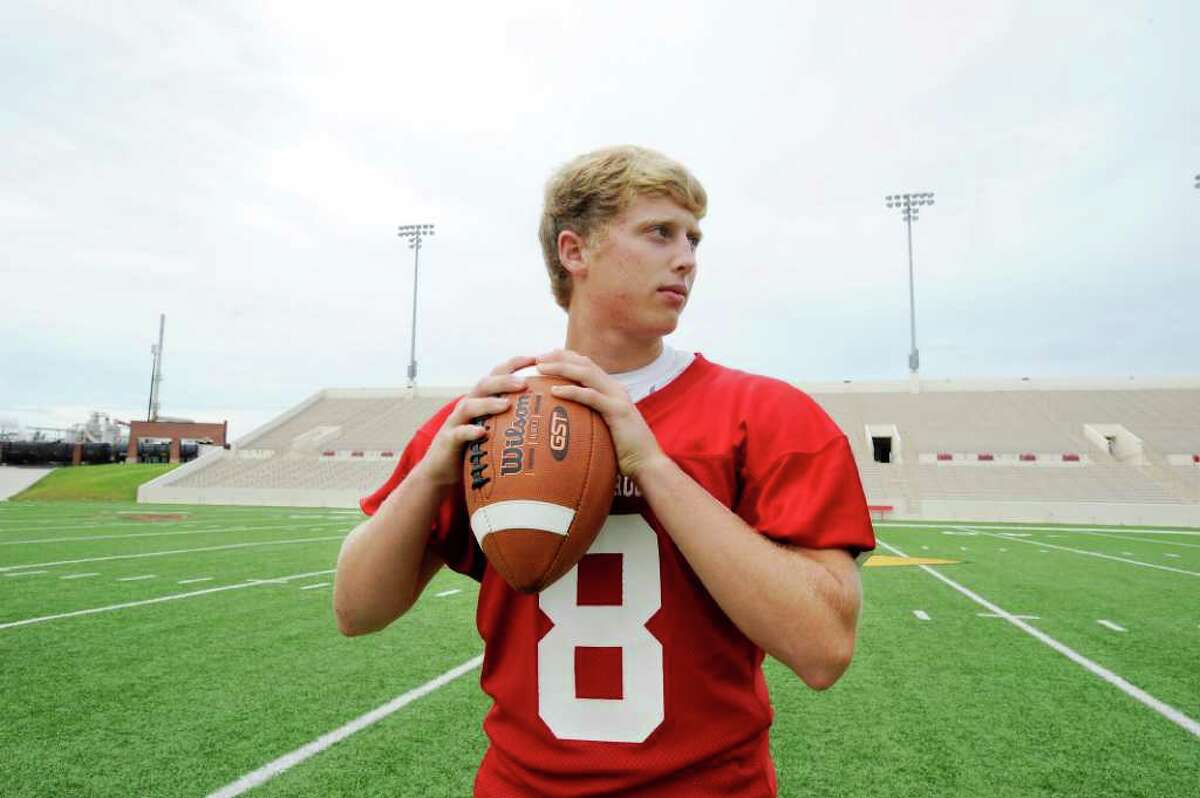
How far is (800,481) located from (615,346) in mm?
414

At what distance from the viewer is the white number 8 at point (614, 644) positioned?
1142mm

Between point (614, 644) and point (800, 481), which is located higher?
point (800, 481)

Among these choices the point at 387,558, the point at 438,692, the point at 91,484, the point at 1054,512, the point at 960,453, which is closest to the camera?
the point at 387,558

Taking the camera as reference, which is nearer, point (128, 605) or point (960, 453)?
point (128, 605)

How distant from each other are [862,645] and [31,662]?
526 cm

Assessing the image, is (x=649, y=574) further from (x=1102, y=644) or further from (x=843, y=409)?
(x=843, y=409)

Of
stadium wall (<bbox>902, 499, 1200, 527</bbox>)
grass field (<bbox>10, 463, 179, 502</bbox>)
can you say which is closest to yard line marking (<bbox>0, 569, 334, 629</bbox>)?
stadium wall (<bbox>902, 499, 1200, 527</bbox>)

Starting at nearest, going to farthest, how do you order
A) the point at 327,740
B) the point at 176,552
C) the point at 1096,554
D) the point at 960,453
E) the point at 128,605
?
the point at 327,740 → the point at 128,605 → the point at 176,552 → the point at 1096,554 → the point at 960,453

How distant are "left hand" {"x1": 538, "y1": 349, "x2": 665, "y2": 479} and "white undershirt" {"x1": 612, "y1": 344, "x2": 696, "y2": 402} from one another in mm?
172

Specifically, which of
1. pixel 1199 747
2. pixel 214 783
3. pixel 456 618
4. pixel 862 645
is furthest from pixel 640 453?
pixel 456 618

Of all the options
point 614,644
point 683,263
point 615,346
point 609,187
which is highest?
point 609,187

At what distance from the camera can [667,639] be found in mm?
1146

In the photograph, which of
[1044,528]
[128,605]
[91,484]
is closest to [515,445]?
[128,605]

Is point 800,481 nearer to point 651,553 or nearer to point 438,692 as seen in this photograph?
point 651,553
